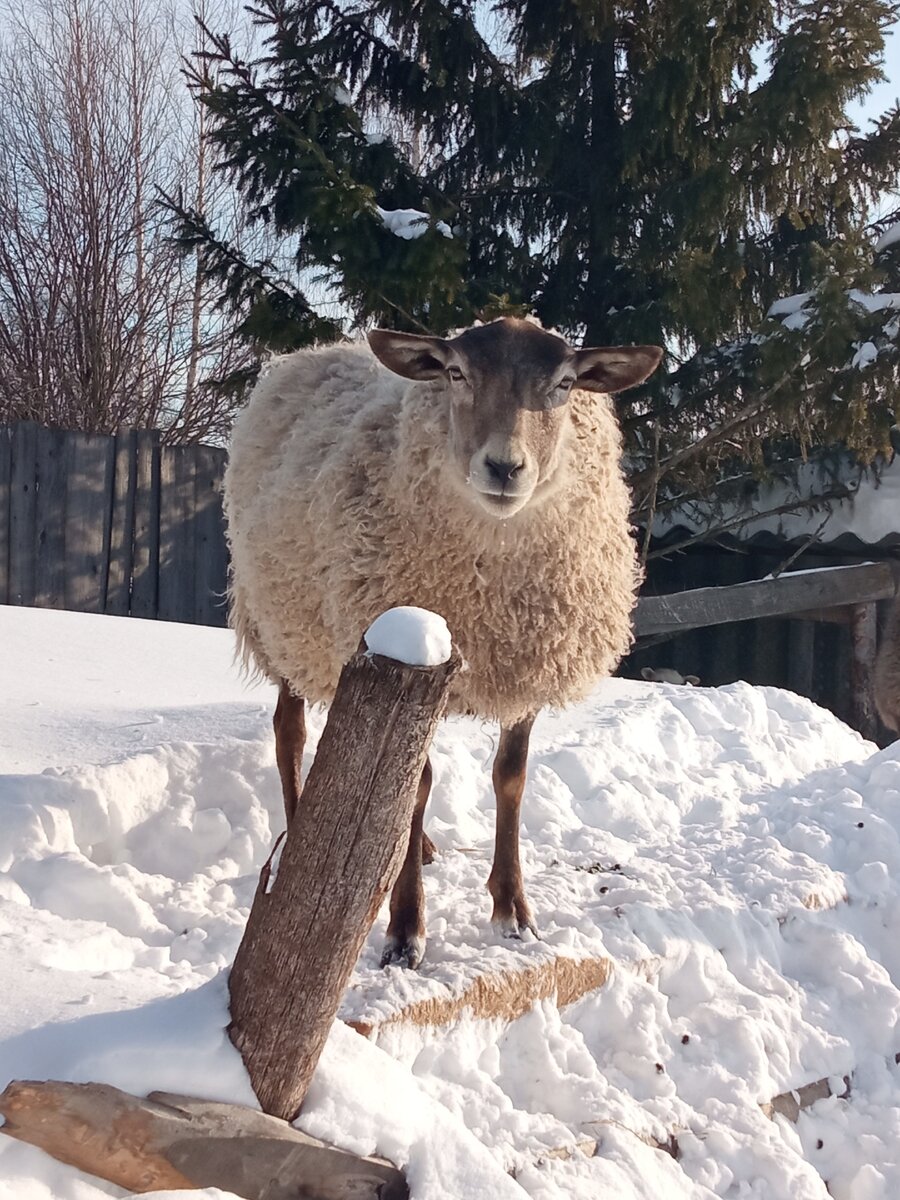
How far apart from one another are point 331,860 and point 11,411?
1159 cm

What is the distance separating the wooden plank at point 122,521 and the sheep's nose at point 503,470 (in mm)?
6187

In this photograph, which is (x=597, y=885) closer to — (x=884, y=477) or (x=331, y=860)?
(x=331, y=860)

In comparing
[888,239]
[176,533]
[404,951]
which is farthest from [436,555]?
[888,239]

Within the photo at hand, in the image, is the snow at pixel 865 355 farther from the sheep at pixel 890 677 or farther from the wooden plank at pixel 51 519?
the wooden plank at pixel 51 519

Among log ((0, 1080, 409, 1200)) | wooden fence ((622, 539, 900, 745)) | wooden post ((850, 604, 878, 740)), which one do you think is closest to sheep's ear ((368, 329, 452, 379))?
log ((0, 1080, 409, 1200))

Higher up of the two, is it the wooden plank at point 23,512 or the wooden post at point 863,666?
the wooden plank at point 23,512

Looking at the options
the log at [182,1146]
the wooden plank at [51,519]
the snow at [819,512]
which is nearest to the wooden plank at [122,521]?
the wooden plank at [51,519]

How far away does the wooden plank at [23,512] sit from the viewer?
8.22 meters

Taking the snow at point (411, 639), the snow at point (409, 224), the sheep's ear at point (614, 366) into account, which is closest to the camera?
the snow at point (411, 639)

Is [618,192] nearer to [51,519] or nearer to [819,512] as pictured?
[819,512]

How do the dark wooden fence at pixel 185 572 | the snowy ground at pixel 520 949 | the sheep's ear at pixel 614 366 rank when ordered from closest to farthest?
1. the snowy ground at pixel 520 949
2. the sheep's ear at pixel 614 366
3. the dark wooden fence at pixel 185 572

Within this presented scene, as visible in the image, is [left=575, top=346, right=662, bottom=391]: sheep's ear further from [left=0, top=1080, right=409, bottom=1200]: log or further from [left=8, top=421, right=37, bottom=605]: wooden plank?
[left=8, top=421, right=37, bottom=605]: wooden plank

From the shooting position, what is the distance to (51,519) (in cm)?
838

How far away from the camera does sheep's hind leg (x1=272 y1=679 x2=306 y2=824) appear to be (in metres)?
4.12
